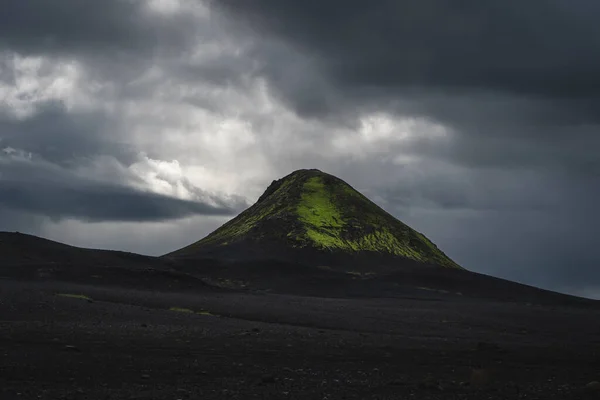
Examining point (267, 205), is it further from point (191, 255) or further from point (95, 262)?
point (95, 262)

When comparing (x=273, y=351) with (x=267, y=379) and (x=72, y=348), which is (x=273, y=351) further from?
(x=72, y=348)

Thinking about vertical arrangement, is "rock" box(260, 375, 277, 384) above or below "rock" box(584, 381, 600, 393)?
below

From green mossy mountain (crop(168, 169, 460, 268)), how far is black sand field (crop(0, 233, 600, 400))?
204 ft

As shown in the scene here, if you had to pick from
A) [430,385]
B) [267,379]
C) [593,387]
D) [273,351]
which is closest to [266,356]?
[273,351]

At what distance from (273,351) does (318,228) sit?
10227 centimetres

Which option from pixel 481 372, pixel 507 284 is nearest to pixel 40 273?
pixel 481 372

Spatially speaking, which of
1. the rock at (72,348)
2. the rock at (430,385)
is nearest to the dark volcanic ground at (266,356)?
the rock at (430,385)

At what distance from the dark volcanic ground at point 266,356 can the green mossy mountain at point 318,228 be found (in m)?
73.7

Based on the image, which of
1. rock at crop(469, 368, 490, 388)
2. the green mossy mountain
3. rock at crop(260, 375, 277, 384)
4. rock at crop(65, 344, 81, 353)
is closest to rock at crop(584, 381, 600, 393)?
rock at crop(469, 368, 490, 388)

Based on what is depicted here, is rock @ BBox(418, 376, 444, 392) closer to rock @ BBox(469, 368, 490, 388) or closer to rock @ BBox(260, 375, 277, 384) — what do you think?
rock @ BBox(469, 368, 490, 388)

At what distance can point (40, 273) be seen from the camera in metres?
69.6

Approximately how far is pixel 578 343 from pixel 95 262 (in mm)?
63352

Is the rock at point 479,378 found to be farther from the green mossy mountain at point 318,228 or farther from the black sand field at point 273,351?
the green mossy mountain at point 318,228

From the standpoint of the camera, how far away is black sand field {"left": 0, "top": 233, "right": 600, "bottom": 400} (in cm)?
1952
